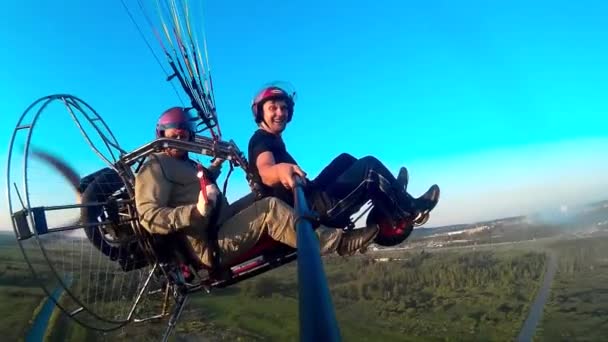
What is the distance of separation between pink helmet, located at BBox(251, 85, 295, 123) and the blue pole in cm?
274

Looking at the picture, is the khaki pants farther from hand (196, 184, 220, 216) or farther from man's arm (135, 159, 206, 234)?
hand (196, 184, 220, 216)

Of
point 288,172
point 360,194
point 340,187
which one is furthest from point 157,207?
point 360,194

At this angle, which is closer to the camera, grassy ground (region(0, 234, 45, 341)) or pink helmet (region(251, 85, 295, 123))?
pink helmet (region(251, 85, 295, 123))

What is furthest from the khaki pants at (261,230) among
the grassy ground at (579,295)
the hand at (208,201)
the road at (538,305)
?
the road at (538,305)

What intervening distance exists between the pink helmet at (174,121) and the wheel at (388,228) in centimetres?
187

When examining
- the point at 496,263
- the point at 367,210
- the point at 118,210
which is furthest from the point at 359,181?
the point at 496,263

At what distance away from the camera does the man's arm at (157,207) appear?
323 centimetres

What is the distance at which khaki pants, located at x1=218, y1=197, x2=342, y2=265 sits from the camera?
341 centimetres

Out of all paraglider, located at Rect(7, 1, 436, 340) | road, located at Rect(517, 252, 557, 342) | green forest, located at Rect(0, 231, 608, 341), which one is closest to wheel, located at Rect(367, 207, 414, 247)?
paraglider, located at Rect(7, 1, 436, 340)

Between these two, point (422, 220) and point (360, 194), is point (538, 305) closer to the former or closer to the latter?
point (422, 220)

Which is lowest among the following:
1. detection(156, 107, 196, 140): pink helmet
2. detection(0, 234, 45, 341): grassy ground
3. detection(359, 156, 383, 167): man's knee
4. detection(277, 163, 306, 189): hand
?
detection(0, 234, 45, 341): grassy ground

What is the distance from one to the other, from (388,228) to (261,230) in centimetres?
120

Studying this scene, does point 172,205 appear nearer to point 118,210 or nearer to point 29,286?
point 118,210

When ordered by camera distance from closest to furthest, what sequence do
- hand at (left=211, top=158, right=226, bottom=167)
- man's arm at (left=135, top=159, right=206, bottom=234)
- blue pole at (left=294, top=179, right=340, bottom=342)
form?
1. blue pole at (left=294, top=179, right=340, bottom=342)
2. man's arm at (left=135, top=159, right=206, bottom=234)
3. hand at (left=211, top=158, right=226, bottom=167)
